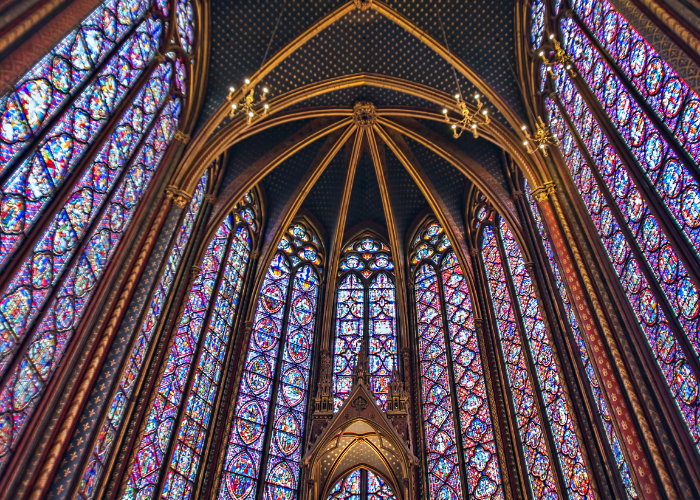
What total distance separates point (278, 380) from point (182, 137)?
5893 mm

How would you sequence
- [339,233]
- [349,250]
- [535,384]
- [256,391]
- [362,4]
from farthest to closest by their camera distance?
1. [349,250]
2. [339,233]
3. [256,391]
4. [362,4]
5. [535,384]

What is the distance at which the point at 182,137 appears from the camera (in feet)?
38.6

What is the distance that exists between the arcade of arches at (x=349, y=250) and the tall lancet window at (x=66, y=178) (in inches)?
1.7

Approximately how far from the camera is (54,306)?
7.71 m

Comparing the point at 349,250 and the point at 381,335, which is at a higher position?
the point at 349,250

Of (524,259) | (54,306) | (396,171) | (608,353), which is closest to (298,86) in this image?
(396,171)

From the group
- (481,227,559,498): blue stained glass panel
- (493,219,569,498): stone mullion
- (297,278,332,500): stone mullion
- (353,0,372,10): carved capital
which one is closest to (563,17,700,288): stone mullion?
(493,219,569,498): stone mullion

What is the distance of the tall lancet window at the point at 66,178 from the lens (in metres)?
6.98

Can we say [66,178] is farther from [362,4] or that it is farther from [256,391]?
[362,4]

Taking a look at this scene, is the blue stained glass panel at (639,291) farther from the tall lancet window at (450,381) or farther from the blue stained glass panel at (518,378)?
the tall lancet window at (450,381)

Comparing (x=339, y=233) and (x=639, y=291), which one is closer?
(x=639, y=291)

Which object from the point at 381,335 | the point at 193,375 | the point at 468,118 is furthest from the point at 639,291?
the point at 193,375

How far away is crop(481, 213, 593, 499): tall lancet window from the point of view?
394 inches

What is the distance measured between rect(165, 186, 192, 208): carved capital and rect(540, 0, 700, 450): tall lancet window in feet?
23.6
